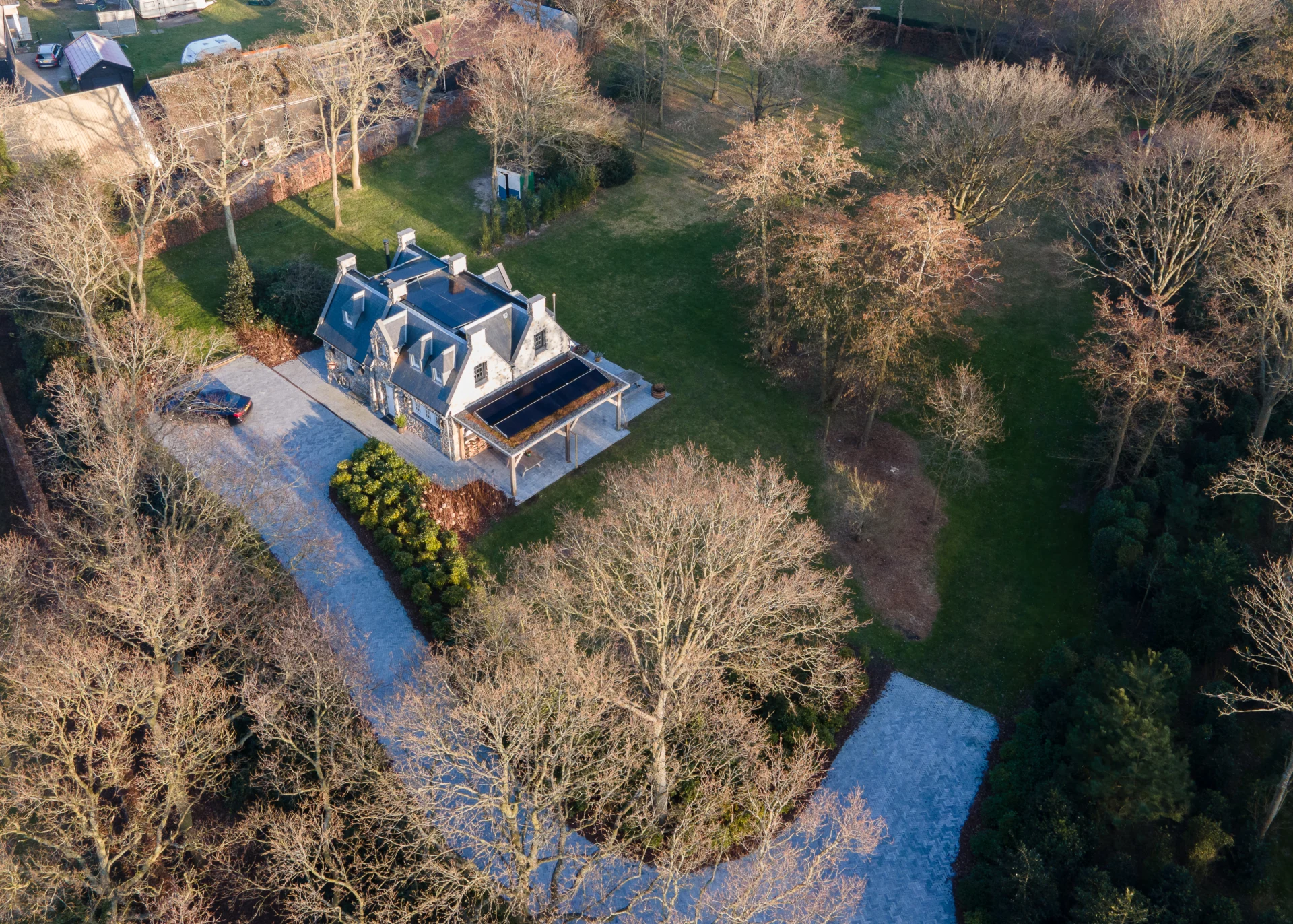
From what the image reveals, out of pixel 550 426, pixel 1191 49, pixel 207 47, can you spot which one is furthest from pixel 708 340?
pixel 207 47

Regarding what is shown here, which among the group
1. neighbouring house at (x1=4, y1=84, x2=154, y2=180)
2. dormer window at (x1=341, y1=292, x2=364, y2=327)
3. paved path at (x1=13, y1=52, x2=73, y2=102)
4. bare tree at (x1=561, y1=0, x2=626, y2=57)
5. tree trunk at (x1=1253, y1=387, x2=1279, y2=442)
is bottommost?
paved path at (x1=13, y1=52, x2=73, y2=102)

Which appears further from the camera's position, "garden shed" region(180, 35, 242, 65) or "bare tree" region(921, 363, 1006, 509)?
"garden shed" region(180, 35, 242, 65)

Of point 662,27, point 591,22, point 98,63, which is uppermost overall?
point 662,27

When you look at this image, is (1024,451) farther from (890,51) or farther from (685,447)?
(890,51)

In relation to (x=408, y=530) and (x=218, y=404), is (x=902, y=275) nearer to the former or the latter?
(x=408, y=530)

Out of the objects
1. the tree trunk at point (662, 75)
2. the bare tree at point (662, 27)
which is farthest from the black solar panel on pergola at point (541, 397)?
the bare tree at point (662, 27)

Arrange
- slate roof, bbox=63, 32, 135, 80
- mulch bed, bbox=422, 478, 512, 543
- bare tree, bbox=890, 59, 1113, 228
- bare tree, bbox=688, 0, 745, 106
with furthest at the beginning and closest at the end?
slate roof, bbox=63, 32, 135, 80 < bare tree, bbox=688, 0, 745, 106 < bare tree, bbox=890, 59, 1113, 228 < mulch bed, bbox=422, 478, 512, 543

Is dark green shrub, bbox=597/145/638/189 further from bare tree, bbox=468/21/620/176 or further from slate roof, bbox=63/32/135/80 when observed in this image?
slate roof, bbox=63/32/135/80

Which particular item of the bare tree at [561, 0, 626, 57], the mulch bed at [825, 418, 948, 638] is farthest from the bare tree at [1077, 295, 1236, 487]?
the bare tree at [561, 0, 626, 57]
